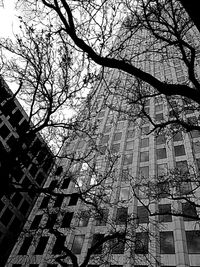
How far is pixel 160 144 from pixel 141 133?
15.2 feet

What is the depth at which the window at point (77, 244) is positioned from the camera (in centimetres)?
2270

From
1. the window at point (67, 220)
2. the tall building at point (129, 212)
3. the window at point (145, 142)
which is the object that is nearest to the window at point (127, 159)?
the tall building at point (129, 212)

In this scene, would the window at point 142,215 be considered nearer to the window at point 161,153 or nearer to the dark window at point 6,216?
the window at point 161,153

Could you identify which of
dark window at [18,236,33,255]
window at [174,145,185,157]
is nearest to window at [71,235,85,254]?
dark window at [18,236,33,255]

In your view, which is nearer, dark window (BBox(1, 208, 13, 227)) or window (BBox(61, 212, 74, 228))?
window (BBox(61, 212, 74, 228))

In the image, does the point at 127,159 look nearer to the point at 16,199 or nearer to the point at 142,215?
the point at 142,215

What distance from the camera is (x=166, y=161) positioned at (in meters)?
26.9

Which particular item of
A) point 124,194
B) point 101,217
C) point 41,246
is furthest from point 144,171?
point 101,217

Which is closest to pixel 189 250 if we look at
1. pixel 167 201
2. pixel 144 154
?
pixel 167 201

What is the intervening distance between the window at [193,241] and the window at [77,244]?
1097cm

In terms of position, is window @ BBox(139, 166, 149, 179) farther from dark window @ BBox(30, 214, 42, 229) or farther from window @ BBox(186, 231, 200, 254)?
dark window @ BBox(30, 214, 42, 229)

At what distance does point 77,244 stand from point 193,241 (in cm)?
1196

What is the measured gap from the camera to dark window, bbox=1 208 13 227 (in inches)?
1158

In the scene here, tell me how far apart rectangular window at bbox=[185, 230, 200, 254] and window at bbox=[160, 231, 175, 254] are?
1.37 m
